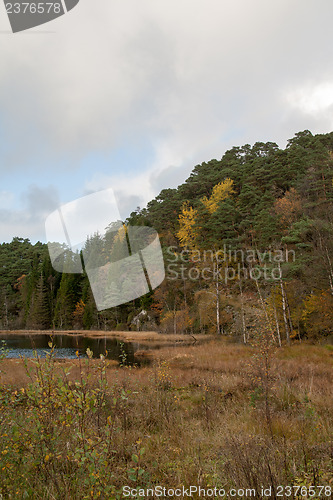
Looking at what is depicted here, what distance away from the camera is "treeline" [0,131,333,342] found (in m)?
20.6

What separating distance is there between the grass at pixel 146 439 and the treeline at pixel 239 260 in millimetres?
1881

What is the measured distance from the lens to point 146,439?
4504mm

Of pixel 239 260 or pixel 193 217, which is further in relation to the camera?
pixel 193 217

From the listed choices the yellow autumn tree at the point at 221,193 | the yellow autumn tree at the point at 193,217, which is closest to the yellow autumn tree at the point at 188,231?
the yellow autumn tree at the point at 193,217

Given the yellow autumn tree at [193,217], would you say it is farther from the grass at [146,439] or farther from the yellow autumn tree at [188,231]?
the grass at [146,439]

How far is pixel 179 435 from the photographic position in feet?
15.2

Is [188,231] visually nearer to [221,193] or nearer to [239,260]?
[221,193]

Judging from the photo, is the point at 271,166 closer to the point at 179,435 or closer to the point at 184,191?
the point at 184,191

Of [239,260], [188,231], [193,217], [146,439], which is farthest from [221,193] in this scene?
[146,439]

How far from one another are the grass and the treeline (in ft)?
6.17

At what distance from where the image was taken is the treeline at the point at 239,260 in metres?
20.6

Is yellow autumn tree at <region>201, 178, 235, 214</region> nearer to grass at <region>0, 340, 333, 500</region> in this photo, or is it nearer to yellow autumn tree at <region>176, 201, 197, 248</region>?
yellow autumn tree at <region>176, 201, 197, 248</region>

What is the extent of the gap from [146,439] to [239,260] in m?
28.9

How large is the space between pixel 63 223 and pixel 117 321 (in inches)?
1605
